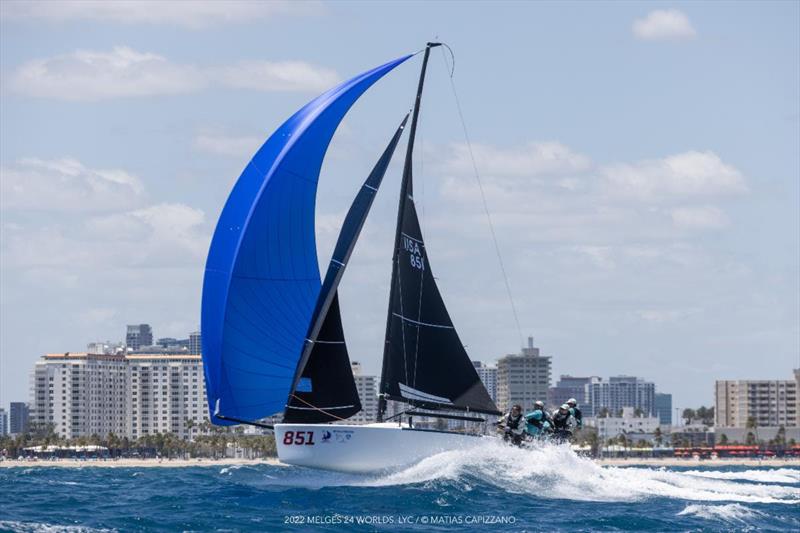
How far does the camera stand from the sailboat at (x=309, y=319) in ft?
127

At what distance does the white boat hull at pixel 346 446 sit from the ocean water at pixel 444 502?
0.44 metres

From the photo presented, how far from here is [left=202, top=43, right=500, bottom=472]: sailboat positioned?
1524 inches

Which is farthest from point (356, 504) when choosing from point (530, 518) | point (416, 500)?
point (530, 518)

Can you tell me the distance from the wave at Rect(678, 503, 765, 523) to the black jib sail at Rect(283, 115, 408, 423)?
9.49m

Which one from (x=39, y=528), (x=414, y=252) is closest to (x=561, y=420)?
(x=414, y=252)

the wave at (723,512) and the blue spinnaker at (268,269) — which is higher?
the blue spinnaker at (268,269)

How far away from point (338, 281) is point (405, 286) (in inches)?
70.7

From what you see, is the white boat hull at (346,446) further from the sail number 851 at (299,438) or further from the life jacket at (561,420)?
the life jacket at (561,420)

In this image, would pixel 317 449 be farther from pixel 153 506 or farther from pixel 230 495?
pixel 153 506

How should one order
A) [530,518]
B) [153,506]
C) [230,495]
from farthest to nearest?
[230,495] → [153,506] → [530,518]

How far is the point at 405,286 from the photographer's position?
4097 centimetres

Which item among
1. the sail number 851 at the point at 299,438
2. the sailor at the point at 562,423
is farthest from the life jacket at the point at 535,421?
the sail number 851 at the point at 299,438

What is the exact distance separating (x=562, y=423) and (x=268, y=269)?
8857 millimetres

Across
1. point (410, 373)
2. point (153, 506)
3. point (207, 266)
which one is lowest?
point (153, 506)
